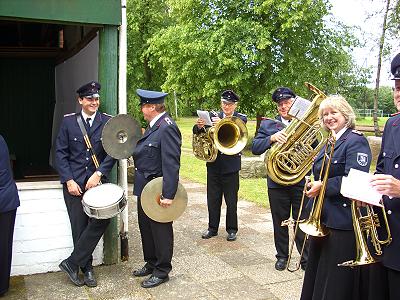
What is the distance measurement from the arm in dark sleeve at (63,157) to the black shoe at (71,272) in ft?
2.83

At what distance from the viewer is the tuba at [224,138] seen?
231 inches

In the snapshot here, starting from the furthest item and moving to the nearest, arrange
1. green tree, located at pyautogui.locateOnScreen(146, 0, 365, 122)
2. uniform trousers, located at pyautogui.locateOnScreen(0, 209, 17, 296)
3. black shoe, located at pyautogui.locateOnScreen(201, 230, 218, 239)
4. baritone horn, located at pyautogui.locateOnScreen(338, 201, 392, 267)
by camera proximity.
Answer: green tree, located at pyautogui.locateOnScreen(146, 0, 365, 122), black shoe, located at pyautogui.locateOnScreen(201, 230, 218, 239), uniform trousers, located at pyautogui.locateOnScreen(0, 209, 17, 296), baritone horn, located at pyautogui.locateOnScreen(338, 201, 392, 267)

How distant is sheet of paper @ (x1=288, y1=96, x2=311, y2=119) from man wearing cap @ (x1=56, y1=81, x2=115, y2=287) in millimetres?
1903

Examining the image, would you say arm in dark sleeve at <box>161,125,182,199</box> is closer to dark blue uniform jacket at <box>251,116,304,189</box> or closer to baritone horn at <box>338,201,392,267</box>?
dark blue uniform jacket at <box>251,116,304,189</box>

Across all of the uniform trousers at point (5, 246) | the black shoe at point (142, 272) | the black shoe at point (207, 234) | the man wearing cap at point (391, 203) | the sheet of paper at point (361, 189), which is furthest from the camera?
the black shoe at point (207, 234)

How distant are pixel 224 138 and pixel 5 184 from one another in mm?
2844

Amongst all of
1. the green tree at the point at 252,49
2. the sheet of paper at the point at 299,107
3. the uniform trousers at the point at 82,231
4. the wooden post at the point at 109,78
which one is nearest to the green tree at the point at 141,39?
the green tree at the point at 252,49

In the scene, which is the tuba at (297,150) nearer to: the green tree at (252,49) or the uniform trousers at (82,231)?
the uniform trousers at (82,231)

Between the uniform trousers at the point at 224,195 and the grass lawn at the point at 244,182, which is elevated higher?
the uniform trousers at the point at 224,195

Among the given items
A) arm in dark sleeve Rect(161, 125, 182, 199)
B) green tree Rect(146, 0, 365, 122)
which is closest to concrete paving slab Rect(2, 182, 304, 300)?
arm in dark sleeve Rect(161, 125, 182, 199)

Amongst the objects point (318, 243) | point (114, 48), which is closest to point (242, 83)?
point (114, 48)

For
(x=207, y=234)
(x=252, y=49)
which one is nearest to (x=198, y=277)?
(x=207, y=234)

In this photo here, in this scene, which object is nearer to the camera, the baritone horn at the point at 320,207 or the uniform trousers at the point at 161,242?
the baritone horn at the point at 320,207

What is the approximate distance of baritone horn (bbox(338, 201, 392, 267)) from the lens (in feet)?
9.12
